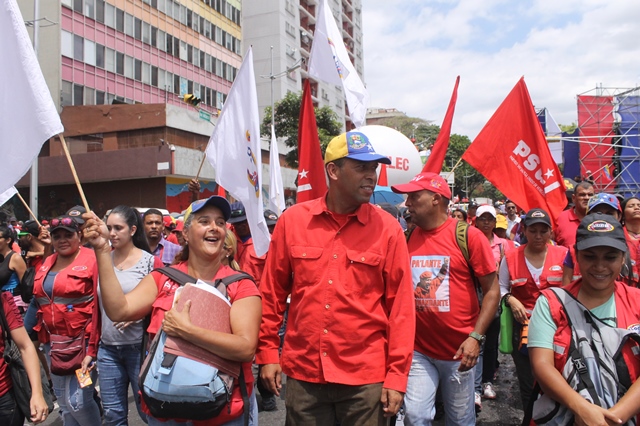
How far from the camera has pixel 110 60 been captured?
30.7 m

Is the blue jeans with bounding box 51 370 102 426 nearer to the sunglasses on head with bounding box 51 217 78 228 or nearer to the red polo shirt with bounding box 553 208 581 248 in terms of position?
the sunglasses on head with bounding box 51 217 78 228

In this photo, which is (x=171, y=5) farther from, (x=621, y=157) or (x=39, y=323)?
(x=39, y=323)

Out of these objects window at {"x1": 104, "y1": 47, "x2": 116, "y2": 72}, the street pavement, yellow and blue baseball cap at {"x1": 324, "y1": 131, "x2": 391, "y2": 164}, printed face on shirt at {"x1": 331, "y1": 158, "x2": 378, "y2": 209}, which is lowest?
the street pavement

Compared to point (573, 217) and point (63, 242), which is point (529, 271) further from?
point (63, 242)

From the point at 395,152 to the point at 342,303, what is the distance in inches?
376

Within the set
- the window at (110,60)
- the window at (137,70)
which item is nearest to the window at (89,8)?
the window at (110,60)

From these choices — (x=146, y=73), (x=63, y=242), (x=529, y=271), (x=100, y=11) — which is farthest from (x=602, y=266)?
(x=146, y=73)

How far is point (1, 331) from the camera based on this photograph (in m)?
3.03

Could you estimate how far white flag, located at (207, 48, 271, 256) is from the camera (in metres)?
4.88

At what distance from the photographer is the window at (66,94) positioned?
28.4 meters

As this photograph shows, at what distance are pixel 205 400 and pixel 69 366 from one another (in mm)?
1976

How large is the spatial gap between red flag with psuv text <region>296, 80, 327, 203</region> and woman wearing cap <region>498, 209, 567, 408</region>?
2.38m

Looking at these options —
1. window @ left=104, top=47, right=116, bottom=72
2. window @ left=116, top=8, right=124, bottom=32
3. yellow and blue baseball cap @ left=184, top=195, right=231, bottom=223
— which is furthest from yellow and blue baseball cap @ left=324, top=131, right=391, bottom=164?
window @ left=116, top=8, right=124, bottom=32

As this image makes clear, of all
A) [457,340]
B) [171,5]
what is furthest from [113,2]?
[457,340]
